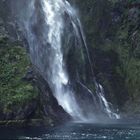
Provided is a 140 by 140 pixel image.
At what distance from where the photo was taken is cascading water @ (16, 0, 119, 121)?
77.3 metres

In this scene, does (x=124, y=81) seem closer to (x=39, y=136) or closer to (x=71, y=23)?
(x=71, y=23)

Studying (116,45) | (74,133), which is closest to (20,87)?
(74,133)

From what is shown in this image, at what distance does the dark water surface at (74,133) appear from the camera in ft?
162

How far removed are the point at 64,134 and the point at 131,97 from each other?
3233 cm

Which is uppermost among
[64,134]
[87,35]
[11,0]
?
[11,0]

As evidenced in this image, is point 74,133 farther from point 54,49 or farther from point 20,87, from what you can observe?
point 54,49

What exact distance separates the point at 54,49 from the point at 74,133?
30.3 m

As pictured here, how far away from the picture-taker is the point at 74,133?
174 feet

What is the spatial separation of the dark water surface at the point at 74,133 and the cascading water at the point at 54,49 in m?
15.9

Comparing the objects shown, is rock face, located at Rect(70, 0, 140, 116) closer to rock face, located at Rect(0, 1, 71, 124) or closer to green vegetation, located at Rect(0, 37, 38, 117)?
rock face, located at Rect(0, 1, 71, 124)

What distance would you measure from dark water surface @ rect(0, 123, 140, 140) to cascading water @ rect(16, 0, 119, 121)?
1591 centimetres

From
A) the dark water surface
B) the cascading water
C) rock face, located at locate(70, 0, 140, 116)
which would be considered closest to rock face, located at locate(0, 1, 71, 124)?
the cascading water

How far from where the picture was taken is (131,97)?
8219 cm

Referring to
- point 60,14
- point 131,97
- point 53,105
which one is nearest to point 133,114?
point 131,97
